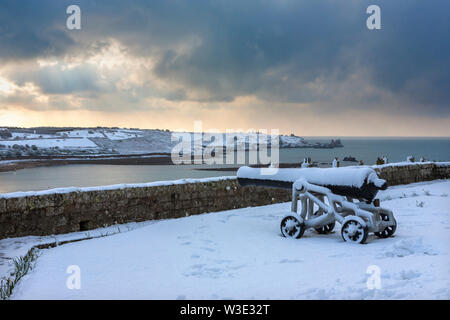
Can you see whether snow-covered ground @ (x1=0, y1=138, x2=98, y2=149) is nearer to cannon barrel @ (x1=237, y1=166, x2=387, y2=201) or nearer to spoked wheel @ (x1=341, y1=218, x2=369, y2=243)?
cannon barrel @ (x1=237, y1=166, x2=387, y2=201)

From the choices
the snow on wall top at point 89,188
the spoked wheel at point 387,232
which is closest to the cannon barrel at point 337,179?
the spoked wheel at point 387,232

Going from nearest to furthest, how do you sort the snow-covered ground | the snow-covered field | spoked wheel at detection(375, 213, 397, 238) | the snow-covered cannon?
1. the snow-covered field
2. the snow-covered cannon
3. spoked wheel at detection(375, 213, 397, 238)
4. the snow-covered ground

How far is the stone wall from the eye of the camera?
7.13 m

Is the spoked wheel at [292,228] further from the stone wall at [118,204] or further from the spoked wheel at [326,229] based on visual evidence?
the stone wall at [118,204]

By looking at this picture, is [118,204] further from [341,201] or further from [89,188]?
[341,201]

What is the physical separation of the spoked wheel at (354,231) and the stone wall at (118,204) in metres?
4.46

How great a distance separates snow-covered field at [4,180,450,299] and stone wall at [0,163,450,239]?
1417mm

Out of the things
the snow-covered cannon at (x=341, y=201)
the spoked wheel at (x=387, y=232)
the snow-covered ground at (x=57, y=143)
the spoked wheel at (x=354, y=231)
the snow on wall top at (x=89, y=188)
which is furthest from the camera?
the snow-covered ground at (x=57, y=143)

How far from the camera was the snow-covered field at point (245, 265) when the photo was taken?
3629mm

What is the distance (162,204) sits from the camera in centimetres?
883

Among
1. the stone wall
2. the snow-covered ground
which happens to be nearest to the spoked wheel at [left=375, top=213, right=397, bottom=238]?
the stone wall

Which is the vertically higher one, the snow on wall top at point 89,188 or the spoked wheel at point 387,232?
the snow on wall top at point 89,188
